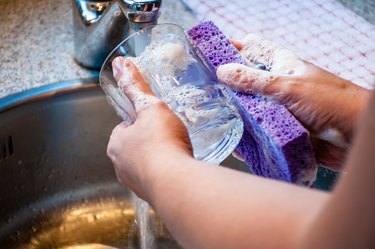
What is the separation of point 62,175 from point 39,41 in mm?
235

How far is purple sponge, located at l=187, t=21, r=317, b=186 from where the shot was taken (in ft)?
1.86

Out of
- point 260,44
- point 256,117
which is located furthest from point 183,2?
point 256,117

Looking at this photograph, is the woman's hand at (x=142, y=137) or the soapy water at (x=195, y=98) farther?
the soapy water at (x=195, y=98)

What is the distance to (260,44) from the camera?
0.68 meters

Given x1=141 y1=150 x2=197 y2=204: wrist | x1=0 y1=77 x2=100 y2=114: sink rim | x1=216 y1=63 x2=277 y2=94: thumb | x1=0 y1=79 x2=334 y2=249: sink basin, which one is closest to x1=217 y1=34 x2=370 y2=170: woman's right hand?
x1=216 y1=63 x2=277 y2=94: thumb

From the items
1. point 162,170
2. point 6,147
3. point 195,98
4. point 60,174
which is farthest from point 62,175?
point 162,170

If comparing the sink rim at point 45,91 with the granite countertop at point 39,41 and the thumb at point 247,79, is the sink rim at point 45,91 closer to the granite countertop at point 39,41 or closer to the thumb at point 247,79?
the granite countertop at point 39,41

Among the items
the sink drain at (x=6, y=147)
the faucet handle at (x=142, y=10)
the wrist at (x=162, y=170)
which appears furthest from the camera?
the sink drain at (x=6, y=147)

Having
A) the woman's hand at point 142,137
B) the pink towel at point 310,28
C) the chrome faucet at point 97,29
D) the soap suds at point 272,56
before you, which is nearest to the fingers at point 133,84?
the woman's hand at point 142,137

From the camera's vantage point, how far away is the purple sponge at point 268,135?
22.4 inches

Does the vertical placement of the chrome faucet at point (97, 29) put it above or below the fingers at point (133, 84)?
below

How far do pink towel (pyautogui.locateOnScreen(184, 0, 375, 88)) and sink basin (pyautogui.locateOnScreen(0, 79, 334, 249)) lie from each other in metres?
0.22

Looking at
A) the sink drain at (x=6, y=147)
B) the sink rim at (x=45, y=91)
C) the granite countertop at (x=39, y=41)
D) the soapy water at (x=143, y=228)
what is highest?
the granite countertop at (x=39, y=41)

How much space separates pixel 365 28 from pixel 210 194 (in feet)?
2.53
